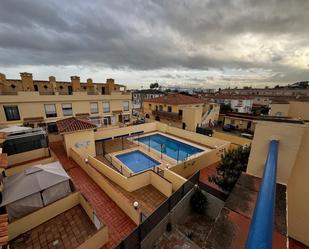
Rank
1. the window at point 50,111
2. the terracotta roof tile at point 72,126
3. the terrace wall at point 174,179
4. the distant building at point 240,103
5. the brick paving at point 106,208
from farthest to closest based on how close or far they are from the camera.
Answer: the distant building at point 240,103, the window at point 50,111, the terracotta roof tile at point 72,126, the terrace wall at point 174,179, the brick paving at point 106,208

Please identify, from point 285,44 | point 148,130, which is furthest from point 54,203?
point 148,130

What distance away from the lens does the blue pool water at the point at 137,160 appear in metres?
15.0

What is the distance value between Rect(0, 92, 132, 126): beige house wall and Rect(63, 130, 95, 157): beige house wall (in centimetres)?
810

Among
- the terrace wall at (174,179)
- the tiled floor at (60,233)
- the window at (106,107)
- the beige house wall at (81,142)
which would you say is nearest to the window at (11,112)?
the beige house wall at (81,142)

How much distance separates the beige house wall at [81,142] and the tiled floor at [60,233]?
260 inches

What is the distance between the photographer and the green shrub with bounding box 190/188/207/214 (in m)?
8.54

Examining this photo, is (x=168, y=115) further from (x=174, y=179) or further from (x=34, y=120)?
(x=34, y=120)

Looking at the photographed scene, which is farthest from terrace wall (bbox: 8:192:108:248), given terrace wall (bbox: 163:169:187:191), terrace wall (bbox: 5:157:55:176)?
terrace wall (bbox: 5:157:55:176)

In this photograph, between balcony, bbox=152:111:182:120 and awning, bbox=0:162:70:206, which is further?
balcony, bbox=152:111:182:120

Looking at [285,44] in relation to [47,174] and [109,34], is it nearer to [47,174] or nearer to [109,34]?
[47,174]

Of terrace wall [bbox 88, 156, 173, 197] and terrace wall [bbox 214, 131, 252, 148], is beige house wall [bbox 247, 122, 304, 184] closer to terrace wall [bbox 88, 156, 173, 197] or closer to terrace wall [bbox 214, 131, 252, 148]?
terrace wall [bbox 88, 156, 173, 197]

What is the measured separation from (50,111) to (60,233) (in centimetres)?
1613

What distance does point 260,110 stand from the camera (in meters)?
35.5

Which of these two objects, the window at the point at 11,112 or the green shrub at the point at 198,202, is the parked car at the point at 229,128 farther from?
A: the window at the point at 11,112
